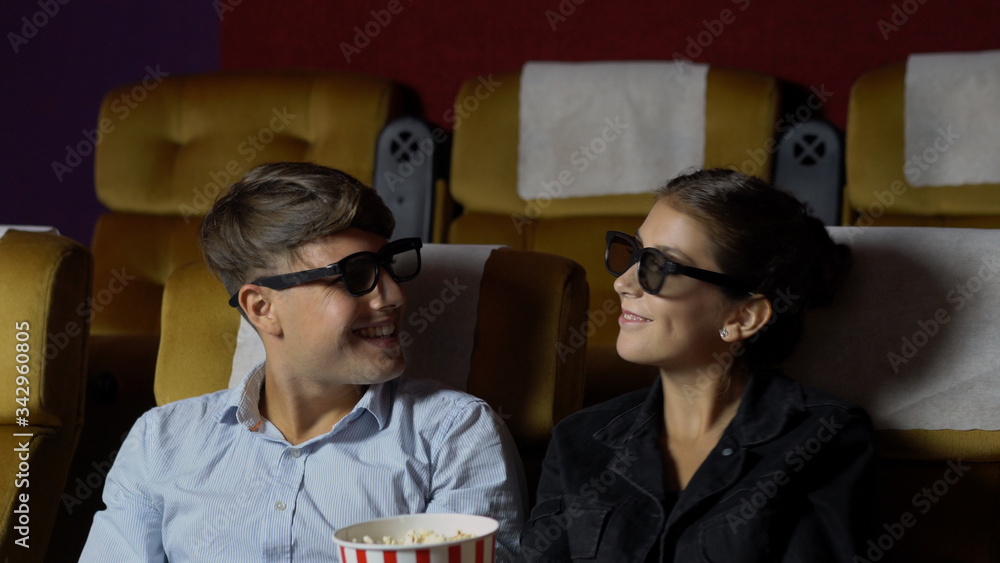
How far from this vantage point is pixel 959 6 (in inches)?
88.4

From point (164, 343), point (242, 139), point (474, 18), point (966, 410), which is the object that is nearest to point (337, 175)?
point (164, 343)

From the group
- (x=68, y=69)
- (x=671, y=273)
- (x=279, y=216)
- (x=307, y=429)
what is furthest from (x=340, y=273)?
(x=68, y=69)

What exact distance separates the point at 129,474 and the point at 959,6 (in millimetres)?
2069

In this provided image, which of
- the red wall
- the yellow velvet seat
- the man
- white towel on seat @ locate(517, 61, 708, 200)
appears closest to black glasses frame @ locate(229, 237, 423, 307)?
the man

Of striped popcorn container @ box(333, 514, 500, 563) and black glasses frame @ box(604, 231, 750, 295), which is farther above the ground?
black glasses frame @ box(604, 231, 750, 295)

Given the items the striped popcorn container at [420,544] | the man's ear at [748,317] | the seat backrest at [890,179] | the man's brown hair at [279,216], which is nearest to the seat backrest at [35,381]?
the man's brown hair at [279,216]

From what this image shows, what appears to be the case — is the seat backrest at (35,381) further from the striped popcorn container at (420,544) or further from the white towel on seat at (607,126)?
the white towel on seat at (607,126)

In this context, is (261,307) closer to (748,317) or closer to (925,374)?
(748,317)

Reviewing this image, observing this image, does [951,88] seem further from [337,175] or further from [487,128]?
[337,175]

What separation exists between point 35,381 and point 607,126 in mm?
1294

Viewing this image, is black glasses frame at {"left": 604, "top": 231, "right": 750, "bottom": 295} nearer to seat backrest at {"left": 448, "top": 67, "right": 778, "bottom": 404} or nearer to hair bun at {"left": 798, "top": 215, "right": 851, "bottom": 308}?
hair bun at {"left": 798, "top": 215, "right": 851, "bottom": 308}

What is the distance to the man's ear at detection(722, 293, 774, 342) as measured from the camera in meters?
1.19

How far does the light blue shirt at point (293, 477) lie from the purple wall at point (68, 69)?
5.82ft

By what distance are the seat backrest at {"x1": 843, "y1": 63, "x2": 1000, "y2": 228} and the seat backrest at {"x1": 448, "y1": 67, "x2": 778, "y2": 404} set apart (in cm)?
18
